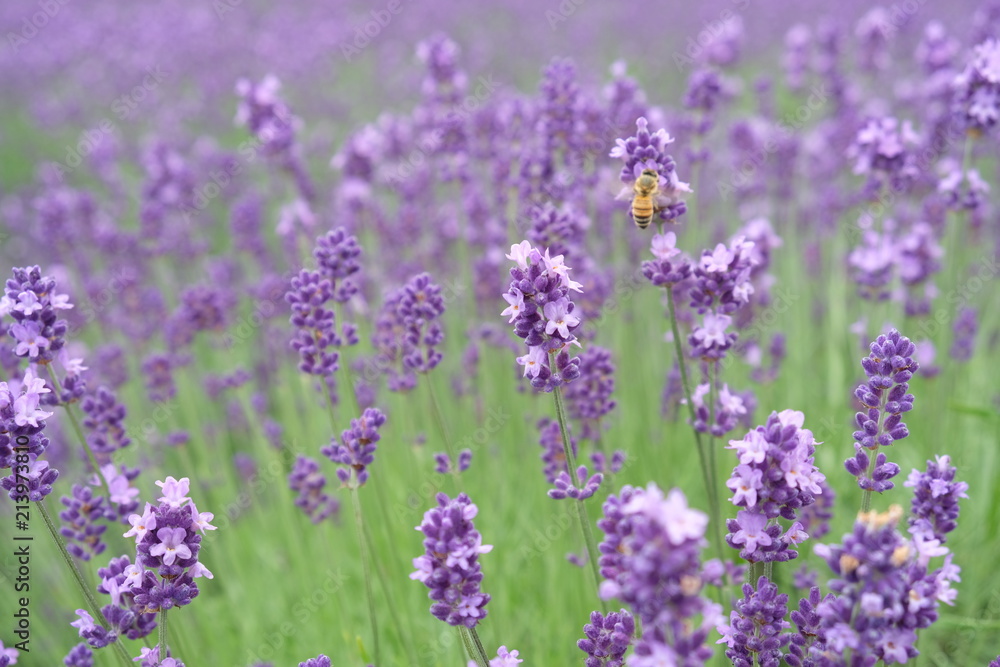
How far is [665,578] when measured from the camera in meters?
1.57

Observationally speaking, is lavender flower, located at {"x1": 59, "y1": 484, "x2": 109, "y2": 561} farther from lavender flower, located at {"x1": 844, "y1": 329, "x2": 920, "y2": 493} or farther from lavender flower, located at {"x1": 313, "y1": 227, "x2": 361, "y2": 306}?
lavender flower, located at {"x1": 844, "y1": 329, "x2": 920, "y2": 493}

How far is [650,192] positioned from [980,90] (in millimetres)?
1959

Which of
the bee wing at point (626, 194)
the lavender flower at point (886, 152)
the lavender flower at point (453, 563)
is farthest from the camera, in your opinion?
the lavender flower at point (886, 152)

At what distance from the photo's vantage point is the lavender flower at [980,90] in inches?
140

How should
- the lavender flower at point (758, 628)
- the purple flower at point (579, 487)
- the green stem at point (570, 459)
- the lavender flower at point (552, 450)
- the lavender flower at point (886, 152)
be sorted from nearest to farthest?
1. the lavender flower at point (758, 628)
2. the green stem at point (570, 459)
3. the purple flower at point (579, 487)
4. the lavender flower at point (552, 450)
5. the lavender flower at point (886, 152)

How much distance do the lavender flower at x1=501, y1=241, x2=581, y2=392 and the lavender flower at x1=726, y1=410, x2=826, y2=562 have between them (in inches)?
20.7

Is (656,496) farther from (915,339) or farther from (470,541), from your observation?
(915,339)

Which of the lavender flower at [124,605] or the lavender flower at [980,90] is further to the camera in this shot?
the lavender flower at [980,90]

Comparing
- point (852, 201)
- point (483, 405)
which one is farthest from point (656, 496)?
point (852, 201)

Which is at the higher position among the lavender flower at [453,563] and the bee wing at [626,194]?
the bee wing at [626,194]

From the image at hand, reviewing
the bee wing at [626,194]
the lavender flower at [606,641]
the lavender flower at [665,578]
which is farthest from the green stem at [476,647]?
the bee wing at [626,194]

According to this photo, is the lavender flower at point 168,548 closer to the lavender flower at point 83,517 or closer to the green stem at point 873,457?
the lavender flower at point 83,517

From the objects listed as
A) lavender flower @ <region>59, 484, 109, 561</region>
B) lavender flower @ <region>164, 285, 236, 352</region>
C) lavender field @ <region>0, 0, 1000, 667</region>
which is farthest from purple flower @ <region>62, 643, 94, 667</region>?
lavender flower @ <region>164, 285, 236, 352</region>

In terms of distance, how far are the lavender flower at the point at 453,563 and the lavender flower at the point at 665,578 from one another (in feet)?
1.24
